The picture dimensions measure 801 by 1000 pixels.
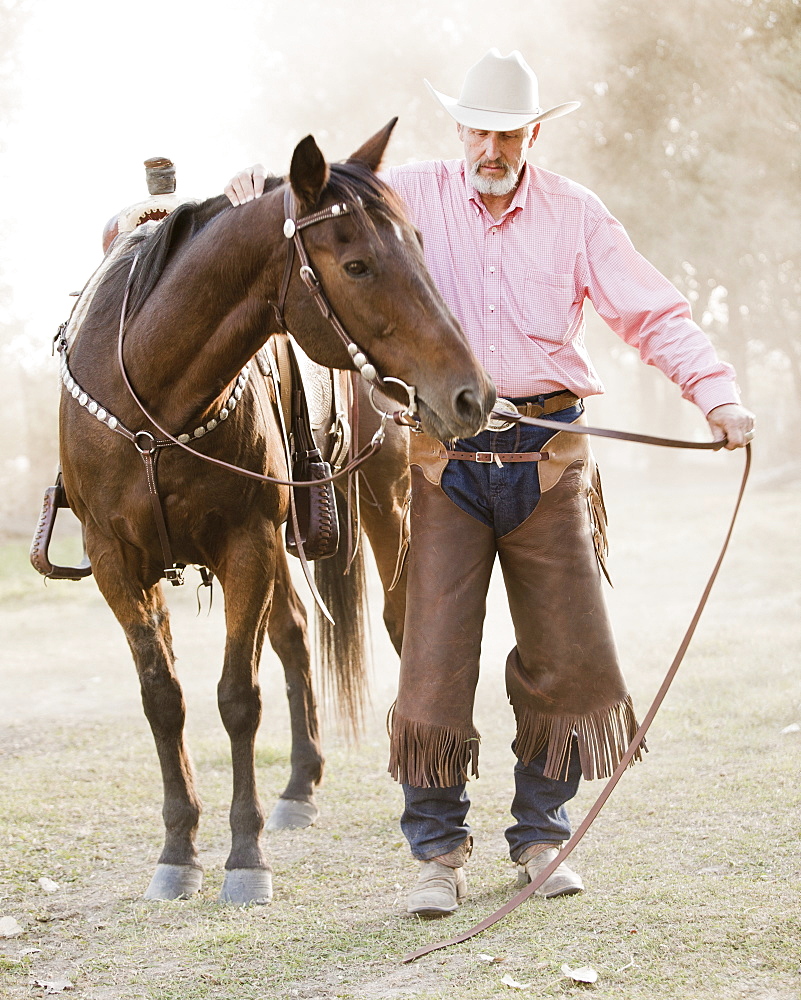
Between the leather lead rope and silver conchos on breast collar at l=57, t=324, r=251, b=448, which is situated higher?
Result: silver conchos on breast collar at l=57, t=324, r=251, b=448

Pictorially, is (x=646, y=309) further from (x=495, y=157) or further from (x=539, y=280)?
(x=495, y=157)

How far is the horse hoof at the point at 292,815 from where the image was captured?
4.09 m

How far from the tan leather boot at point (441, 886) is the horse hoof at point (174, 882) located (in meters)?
0.68

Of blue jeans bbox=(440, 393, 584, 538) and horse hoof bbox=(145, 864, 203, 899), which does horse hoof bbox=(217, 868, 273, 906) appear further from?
blue jeans bbox=(440, 393, 584, 538)

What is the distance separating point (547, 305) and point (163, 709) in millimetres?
1667

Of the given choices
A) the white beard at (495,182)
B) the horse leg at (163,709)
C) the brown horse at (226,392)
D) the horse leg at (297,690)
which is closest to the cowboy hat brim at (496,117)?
the white beard at (495,182)

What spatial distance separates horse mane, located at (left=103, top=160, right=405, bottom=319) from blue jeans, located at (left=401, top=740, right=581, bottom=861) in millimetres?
1547

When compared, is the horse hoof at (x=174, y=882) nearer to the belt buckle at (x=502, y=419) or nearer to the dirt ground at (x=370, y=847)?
the dirt ground at (x=370, y=847)

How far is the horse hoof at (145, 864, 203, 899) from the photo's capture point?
3.29 metres

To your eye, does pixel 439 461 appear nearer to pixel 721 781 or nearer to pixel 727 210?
pixel 721 781

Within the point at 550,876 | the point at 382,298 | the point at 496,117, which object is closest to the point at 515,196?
the point at 496,117

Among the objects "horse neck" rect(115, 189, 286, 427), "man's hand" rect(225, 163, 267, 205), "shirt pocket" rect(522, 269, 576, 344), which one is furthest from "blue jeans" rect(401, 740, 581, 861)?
"man's hand" rect(225, 163, 267, 205)

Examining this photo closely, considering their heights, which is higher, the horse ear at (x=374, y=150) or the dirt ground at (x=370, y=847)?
the horse ear at (x=374, y=150)

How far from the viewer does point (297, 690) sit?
174 inches
